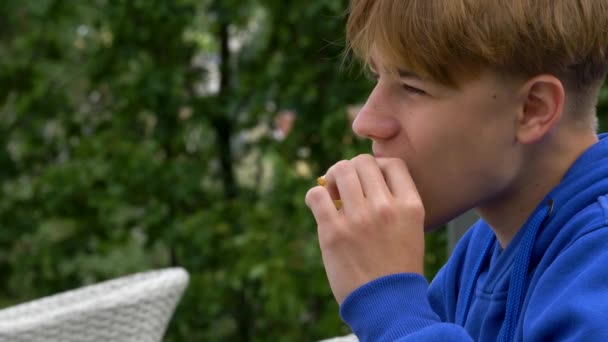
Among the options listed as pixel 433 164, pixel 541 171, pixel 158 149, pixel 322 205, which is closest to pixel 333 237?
pixel 322 205

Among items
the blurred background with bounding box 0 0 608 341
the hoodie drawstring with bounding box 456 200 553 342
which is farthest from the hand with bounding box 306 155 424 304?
the blurred background with bounding box 0 0 608 341

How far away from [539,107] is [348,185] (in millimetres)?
248

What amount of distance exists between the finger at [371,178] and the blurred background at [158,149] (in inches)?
83.1

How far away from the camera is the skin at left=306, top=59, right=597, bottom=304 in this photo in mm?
1117

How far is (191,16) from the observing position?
3584mm

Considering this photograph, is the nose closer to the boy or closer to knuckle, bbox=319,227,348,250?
the boy

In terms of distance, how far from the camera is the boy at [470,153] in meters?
1.10

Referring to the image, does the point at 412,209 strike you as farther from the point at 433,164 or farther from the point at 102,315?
the point at 102,315

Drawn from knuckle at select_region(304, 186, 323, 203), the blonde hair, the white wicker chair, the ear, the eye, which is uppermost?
the blonde hair

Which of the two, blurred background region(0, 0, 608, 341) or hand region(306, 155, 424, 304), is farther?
blurred background region(0, 0, 608, 341)

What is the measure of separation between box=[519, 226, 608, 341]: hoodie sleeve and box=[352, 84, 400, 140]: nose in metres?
0.25

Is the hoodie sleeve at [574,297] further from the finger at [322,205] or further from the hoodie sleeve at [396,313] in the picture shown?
the finger at [322,205]

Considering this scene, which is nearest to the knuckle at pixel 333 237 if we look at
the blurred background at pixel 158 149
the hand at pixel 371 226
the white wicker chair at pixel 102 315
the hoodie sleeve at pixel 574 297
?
the hand at pixel 371 226

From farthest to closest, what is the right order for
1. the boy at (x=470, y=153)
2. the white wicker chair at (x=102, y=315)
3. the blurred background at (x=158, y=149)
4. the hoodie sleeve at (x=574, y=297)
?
1. the blurred background at (x=158, y=149)
2. the white wicker chair at (x=102, y=315)
3. the boy at (x=470, y=153)
4. the hoodie sleeve at (x=574, y=297)
